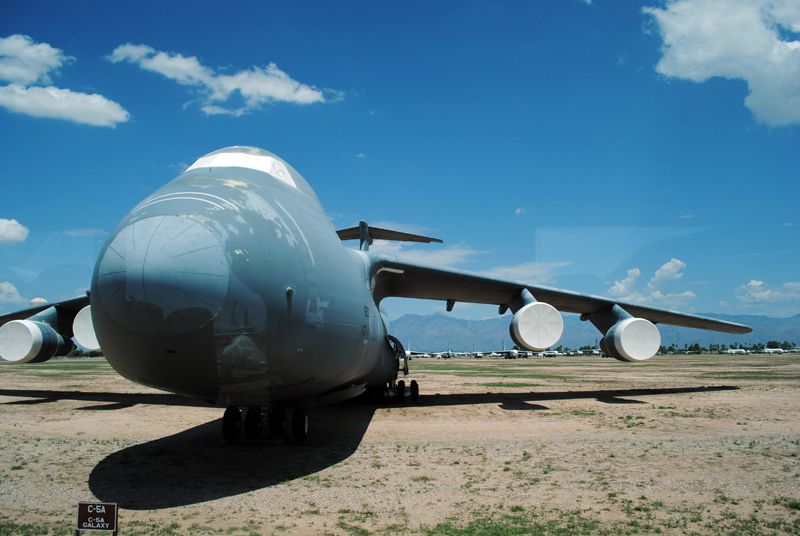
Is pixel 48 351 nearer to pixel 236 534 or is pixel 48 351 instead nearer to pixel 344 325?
pixel 344 325

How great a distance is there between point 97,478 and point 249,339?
131 inches

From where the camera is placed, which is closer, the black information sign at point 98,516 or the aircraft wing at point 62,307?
the black information sign at point 98,516

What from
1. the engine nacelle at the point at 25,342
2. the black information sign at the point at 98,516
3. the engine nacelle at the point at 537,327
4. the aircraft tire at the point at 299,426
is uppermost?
the engine nacelle at the point at 537,327

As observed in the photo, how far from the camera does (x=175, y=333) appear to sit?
5445 millimetres

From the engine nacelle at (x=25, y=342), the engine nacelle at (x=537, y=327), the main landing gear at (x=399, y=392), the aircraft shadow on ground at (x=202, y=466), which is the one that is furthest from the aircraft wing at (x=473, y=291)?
the engine nacelle at (x=25, y=342)

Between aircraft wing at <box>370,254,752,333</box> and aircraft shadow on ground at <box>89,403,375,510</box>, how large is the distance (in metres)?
4.18

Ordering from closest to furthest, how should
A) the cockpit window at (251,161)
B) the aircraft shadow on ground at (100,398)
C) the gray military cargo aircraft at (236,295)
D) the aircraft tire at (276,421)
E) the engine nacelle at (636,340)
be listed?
the gray military cargo aircraft at (236,295) → the cockpit window at (251,161) → the aircraft tire at (276,421) → the engine nacelle at (636,340) → the aircraft shadow on ground at (100,398)

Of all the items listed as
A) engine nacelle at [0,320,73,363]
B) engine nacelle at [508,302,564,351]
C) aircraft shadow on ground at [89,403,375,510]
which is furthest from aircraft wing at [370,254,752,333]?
engine nacelle at [0,320,73,363]

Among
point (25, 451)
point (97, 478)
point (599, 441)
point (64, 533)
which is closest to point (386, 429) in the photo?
point (599, 441)

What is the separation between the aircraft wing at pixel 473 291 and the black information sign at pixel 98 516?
8288mm

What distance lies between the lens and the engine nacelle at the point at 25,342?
15844 millimetres

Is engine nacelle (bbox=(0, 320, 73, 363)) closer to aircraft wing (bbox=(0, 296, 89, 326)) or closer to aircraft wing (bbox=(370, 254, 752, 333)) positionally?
aircraft wing (bbox=(0, 296, 89, 326))

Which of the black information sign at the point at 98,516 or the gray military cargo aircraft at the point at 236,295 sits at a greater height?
the gray military cargo aircraft at the point at 236,295

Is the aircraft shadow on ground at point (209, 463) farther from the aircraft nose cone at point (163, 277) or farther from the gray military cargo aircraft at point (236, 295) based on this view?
the aircraft nose cone at point (163, 277)
